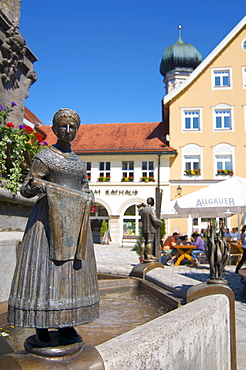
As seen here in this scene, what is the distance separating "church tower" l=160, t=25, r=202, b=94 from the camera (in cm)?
4249

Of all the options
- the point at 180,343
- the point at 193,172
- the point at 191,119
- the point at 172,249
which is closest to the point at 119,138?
the point at 191,119

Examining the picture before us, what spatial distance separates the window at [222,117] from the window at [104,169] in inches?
341

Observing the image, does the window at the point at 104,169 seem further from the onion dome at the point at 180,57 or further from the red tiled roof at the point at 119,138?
the onion dome at the point at 180,57

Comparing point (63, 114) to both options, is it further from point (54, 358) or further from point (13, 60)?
point (13, 60)

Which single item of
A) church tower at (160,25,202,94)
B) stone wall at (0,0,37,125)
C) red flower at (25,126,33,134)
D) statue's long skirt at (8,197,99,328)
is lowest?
statue's long skirt at (8,197,99,328)

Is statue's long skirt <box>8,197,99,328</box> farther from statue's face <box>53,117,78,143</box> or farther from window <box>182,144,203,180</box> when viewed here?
window <box>182,144,203,180</box>

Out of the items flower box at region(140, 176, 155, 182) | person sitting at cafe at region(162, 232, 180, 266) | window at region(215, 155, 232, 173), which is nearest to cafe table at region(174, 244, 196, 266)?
person sitting at cafe at region(162, 232, 180, 266)

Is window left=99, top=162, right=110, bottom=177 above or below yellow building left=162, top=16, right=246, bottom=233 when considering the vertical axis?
below

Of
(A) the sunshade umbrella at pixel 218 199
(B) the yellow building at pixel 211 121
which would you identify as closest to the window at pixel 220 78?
(B) the yellow building at pixel 211 121

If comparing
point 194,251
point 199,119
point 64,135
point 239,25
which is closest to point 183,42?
point 239,25

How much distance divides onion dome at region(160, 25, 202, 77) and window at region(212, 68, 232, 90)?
17794 millimetres

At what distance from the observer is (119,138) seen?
28.0m

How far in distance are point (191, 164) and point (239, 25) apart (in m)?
11.0

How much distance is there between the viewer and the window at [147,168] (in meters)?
26.0
